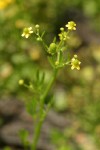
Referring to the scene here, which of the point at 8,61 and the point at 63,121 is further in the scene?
the point at 8,61

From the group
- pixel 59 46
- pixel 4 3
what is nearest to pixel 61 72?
pixel 4 3

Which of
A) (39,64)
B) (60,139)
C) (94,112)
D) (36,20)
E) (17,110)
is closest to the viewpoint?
(60,139)

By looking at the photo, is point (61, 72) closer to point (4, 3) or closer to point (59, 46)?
point (4, 3)

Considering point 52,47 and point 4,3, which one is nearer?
point 52,47

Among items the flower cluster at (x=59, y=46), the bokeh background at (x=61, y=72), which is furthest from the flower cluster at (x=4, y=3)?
the flower cluster at (x=59, y=46)

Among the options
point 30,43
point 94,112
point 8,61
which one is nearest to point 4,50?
point 8,61

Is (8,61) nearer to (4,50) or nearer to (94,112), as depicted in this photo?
(4,50)

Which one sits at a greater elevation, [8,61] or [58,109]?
[8,61]

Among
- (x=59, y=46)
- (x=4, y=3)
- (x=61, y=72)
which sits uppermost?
(x=59, y=46)

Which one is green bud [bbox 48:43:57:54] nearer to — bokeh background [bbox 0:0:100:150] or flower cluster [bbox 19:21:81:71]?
flower cluster [bbox 19:21:81:71]
